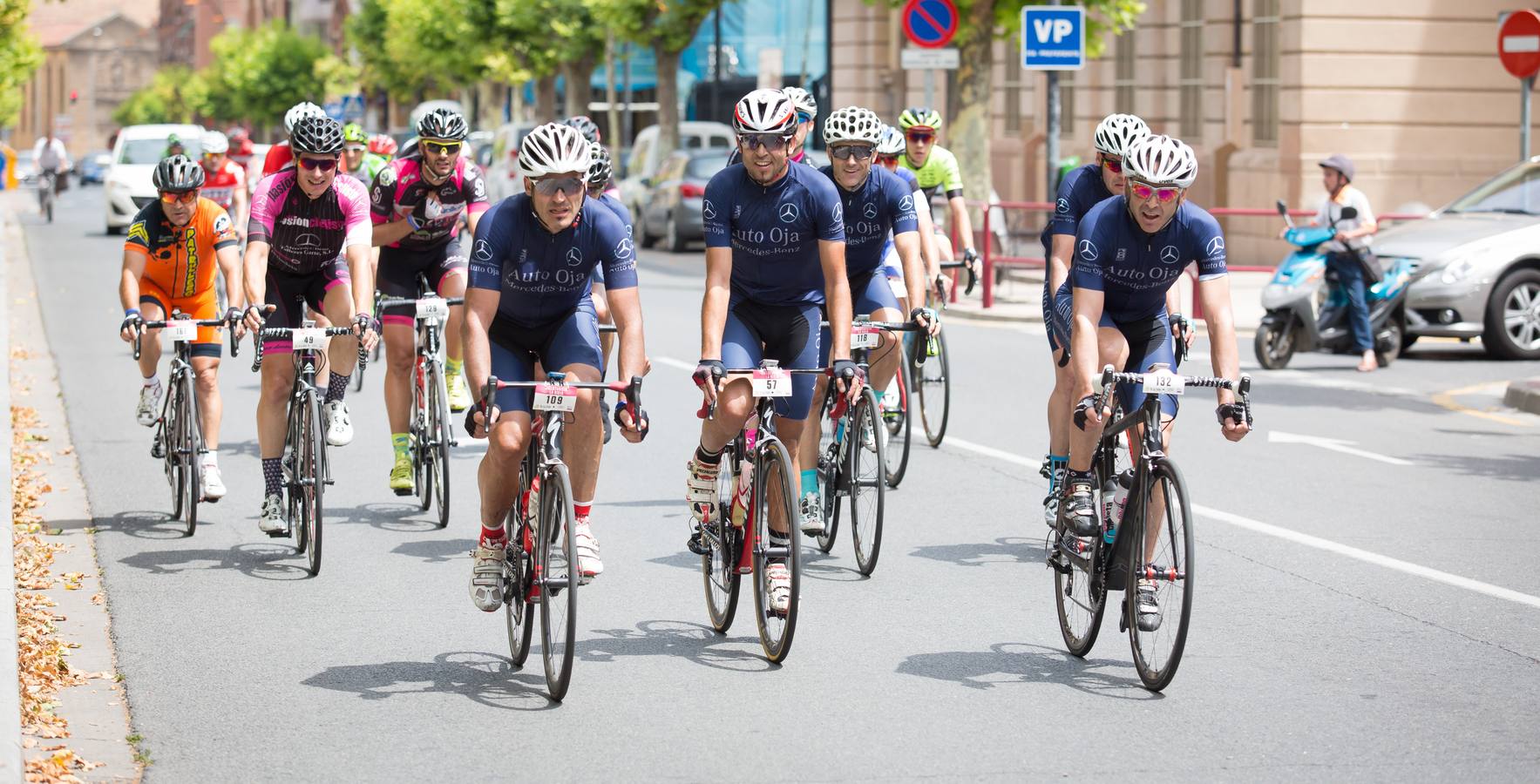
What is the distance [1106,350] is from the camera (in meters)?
7.82

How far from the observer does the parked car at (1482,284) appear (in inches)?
699

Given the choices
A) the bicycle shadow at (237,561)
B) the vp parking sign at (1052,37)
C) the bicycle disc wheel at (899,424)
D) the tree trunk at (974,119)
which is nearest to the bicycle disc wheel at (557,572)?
the bicycle shadow at (237,561)

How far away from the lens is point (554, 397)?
6.80 m

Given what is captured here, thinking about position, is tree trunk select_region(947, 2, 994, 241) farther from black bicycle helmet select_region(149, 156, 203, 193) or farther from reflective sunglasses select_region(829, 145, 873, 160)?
black bicycle helmet select_region(149, 156, 203, 193)

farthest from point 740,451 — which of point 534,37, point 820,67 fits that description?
point 534,37

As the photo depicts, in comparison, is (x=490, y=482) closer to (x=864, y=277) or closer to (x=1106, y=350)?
(x=1106, y=350)

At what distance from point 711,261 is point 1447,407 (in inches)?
347

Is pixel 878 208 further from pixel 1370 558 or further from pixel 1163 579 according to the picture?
pixel 1163 579

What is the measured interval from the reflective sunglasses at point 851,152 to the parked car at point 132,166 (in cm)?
2958

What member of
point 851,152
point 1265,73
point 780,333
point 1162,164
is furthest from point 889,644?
point 1265,73

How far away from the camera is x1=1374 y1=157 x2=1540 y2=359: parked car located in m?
17.8

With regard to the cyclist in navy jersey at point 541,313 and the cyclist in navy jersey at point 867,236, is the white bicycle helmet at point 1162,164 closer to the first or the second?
the cyclist in navy jersey at point 541,313

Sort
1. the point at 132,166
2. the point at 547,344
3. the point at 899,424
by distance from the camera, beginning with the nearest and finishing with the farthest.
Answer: the point at 547,344, the point at 899,424, the point at 132,166

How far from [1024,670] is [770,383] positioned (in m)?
1.25
